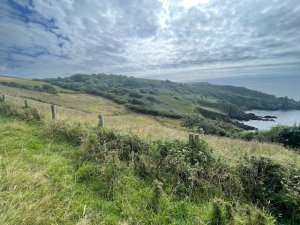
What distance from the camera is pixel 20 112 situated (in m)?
13.8

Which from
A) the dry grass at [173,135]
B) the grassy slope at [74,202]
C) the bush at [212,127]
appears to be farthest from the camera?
the bush at [212,127]

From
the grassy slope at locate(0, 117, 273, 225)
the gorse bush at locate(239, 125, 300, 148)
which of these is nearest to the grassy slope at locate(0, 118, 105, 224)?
the grassy slope at locate(0, 117, 273, 225)

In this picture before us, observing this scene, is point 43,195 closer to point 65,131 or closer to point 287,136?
point 65,131

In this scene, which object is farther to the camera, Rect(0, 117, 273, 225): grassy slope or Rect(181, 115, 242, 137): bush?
Rect(181, 115, 242, 137): bush

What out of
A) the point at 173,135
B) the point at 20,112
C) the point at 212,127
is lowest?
Answer: the point at 212,127

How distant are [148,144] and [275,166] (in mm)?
3662

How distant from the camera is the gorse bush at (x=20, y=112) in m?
13.2

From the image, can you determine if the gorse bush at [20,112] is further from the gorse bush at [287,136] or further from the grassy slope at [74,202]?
the gorse bush at [287,136]

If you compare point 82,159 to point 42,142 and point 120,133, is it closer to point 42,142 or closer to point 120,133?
point 120,133

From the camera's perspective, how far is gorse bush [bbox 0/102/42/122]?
13.2m

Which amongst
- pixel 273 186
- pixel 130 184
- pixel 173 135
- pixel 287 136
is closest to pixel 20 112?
pixel 173 135

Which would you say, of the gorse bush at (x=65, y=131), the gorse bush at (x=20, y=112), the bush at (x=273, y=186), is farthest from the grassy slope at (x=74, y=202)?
the gorse bush at (x=20, y=112)

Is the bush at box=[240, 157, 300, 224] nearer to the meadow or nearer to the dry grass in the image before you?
the meadow

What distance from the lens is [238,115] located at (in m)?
141
